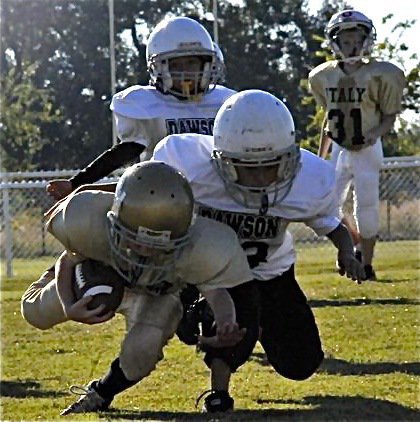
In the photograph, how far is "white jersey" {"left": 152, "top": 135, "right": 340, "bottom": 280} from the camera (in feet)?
13.3

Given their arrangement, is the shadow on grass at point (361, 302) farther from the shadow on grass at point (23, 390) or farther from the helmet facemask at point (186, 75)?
the shadow on grass at point (23, 390)

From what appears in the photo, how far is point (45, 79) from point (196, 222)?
1213 inches

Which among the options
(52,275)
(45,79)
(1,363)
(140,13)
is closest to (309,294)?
(1,363)

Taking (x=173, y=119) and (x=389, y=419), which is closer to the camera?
(x=389, y=419)

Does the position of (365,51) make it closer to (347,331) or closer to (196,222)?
(347,331)

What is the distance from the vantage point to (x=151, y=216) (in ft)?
11.6

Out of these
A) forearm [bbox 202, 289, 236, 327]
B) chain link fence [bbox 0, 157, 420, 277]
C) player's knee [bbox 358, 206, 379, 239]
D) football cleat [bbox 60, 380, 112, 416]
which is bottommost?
chain link fence [bbox 0, 157, 420, 277]

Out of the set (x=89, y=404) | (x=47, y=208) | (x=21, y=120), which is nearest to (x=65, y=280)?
(x=89, y=404)

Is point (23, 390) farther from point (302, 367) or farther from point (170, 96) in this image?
point (170, 96)

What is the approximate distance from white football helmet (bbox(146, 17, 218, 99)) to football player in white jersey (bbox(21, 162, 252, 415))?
1166mm

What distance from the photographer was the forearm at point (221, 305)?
144 inches

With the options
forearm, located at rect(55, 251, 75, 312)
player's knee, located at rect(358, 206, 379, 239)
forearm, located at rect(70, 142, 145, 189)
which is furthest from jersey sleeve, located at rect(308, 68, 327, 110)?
forearm, located at rect(55, 251, 75, 312)

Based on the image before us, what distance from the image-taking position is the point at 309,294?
7.86m

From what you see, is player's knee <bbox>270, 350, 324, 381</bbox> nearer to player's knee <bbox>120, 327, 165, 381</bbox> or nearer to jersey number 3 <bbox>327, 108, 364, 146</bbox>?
player's knee <bbox>120, 327, 165, 381</bbox>
